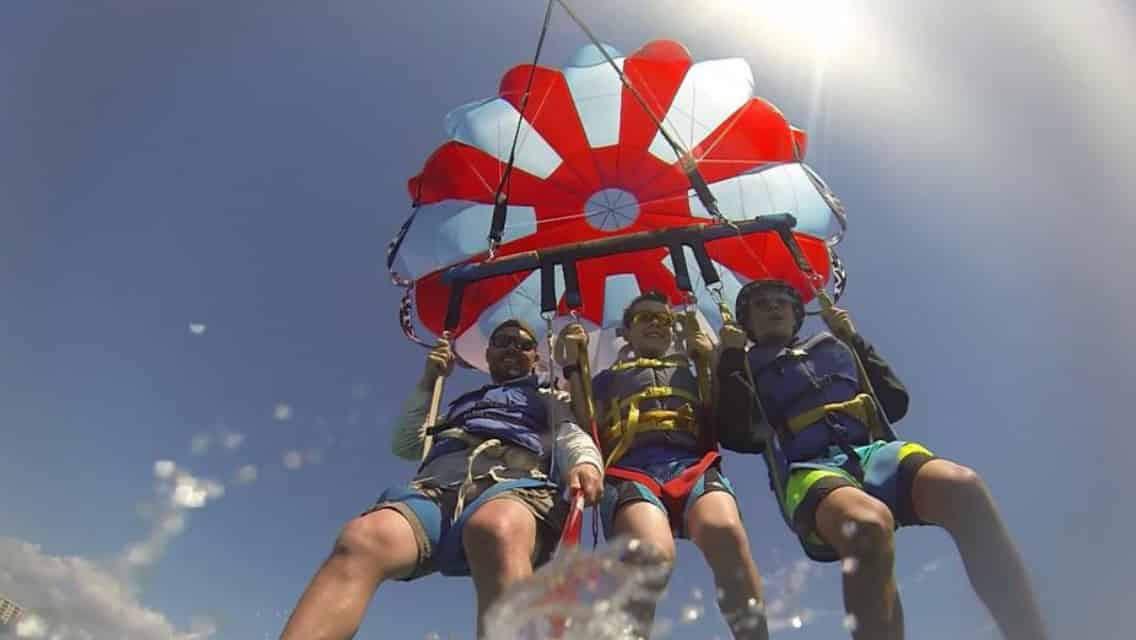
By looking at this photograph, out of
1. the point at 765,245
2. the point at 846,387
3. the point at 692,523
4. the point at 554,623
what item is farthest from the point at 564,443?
the point at 765,245

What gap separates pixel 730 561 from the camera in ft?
7.73

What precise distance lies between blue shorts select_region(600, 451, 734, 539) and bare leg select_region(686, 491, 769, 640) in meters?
0.07

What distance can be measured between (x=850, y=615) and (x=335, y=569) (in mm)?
1736

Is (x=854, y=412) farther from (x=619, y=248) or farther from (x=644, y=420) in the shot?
(x=619, y=248)

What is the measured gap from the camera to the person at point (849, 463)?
6.95ft

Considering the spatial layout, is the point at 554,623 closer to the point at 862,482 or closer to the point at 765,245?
the point at 862,482

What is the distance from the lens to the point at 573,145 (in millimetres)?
5648

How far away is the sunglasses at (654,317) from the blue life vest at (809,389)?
1.66ft

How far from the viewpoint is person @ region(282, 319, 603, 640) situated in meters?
2.17

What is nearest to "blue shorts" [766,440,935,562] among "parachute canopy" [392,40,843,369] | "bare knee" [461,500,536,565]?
"bare knee" [461,500,536,565]

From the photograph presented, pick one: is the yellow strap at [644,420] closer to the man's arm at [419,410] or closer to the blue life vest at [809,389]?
the blue life vest at [809,389]

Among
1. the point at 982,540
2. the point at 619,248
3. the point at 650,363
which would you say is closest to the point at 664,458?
the point at 650,363

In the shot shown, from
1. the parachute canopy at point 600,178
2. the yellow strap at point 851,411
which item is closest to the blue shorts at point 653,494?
the yellow strap at point 851,411

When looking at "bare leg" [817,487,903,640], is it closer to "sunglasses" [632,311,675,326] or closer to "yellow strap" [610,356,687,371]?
"yellow strap" [610,356,687,371]
